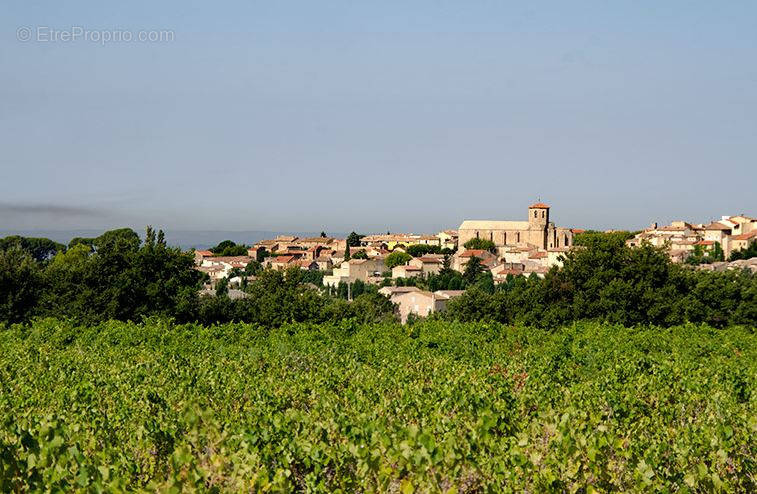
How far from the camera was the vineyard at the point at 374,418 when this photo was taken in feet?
18.7

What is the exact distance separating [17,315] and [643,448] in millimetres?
26659

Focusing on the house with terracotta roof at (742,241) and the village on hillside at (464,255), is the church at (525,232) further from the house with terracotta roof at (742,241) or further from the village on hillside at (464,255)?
the house with terracotta roof at (742,241)

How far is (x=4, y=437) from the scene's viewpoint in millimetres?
6711

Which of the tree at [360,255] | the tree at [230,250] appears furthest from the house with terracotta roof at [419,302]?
the tree at [230,250]

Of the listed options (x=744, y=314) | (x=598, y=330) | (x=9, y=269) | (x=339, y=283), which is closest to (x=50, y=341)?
(x=598, y=330)

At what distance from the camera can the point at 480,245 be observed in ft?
468

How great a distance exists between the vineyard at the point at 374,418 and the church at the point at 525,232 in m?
136

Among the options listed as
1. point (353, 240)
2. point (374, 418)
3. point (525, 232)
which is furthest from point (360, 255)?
point (374, 418)

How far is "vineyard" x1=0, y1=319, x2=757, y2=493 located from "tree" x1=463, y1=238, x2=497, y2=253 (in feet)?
419

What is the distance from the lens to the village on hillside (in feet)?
334

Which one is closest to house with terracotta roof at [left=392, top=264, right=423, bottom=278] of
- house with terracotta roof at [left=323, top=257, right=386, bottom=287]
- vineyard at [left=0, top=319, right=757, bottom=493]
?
house with terracotta roof at [left=323, top=257, right=386, bottom=287]

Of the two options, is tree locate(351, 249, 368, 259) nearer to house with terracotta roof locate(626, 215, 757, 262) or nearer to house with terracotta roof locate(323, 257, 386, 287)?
house with terracotta roof locate(323, 257, 386, 287)

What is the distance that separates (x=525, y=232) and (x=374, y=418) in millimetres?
144995

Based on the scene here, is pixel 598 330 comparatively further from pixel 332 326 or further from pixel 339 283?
pixel 339 283
